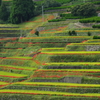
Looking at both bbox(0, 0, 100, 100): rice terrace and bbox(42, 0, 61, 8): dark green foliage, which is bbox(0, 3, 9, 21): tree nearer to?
bbox(0, 0, 100, 100): rice terrace

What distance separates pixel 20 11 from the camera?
99.3m

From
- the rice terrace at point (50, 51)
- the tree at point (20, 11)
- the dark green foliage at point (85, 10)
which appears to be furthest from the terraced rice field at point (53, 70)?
the tree at point (20, 11)

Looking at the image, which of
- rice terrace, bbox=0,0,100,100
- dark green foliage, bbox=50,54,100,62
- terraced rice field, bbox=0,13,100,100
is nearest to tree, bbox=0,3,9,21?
rice terrace, bbox=0,0,100,100

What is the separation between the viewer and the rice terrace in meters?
Result: 56.6

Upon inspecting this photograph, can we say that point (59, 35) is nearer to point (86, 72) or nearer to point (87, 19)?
point (87, 19)

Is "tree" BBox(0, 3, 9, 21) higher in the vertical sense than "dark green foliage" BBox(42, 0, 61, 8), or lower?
lower

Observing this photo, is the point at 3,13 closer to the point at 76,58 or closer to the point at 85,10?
the point at 85,10

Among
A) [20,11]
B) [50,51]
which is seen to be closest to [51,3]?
[20,11]

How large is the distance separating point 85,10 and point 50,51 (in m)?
23.0

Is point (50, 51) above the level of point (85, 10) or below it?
below

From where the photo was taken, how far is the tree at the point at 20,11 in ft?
326

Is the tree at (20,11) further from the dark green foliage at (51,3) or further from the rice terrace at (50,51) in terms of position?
the dark green foliage at (51,3)

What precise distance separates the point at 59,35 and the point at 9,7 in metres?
31.5

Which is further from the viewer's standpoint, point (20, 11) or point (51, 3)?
point (51, 3)
